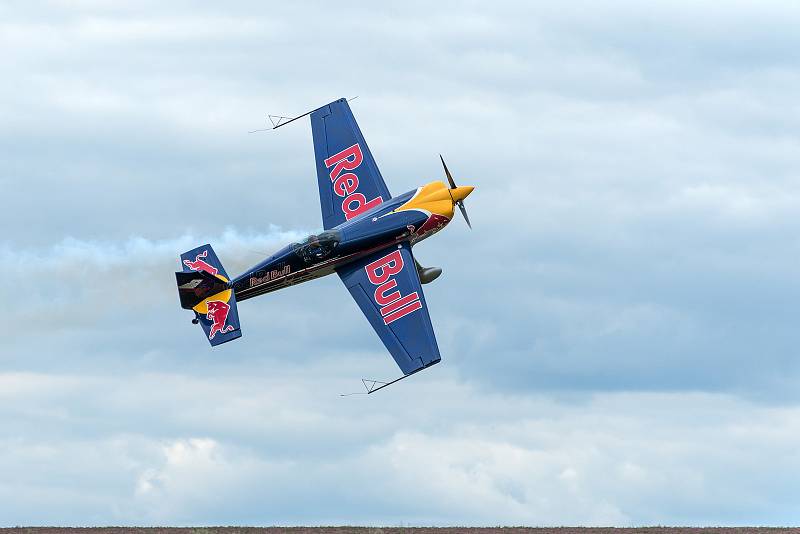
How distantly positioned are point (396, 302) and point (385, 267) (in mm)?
1699

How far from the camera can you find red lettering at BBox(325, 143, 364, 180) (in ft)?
198

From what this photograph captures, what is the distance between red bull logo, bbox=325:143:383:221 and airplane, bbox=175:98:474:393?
0.17 feet

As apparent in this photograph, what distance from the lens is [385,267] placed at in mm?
57375

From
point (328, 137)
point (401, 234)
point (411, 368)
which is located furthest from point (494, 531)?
point (328, 137)

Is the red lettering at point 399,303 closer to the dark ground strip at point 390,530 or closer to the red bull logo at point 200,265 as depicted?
the red bull logo at point 200,265

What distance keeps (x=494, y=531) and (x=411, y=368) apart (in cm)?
744

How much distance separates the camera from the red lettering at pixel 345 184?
5981 centimetres

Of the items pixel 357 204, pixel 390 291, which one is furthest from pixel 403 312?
pixel 357 204

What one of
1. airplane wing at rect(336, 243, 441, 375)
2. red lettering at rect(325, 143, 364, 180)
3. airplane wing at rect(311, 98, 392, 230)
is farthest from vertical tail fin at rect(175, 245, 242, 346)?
red lettering at rect(325, 143, 364, 180)

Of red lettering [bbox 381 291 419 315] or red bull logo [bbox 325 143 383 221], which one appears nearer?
red lettering [bbox 381 291 419 315]

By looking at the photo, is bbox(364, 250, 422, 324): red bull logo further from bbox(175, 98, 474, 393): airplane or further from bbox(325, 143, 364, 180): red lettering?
bbox(325, 143, 364, 180): red lettering

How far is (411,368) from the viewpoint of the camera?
178ft

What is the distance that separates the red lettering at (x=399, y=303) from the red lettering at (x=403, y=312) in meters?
0.15

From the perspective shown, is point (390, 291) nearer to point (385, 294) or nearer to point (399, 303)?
point (385, 294)
